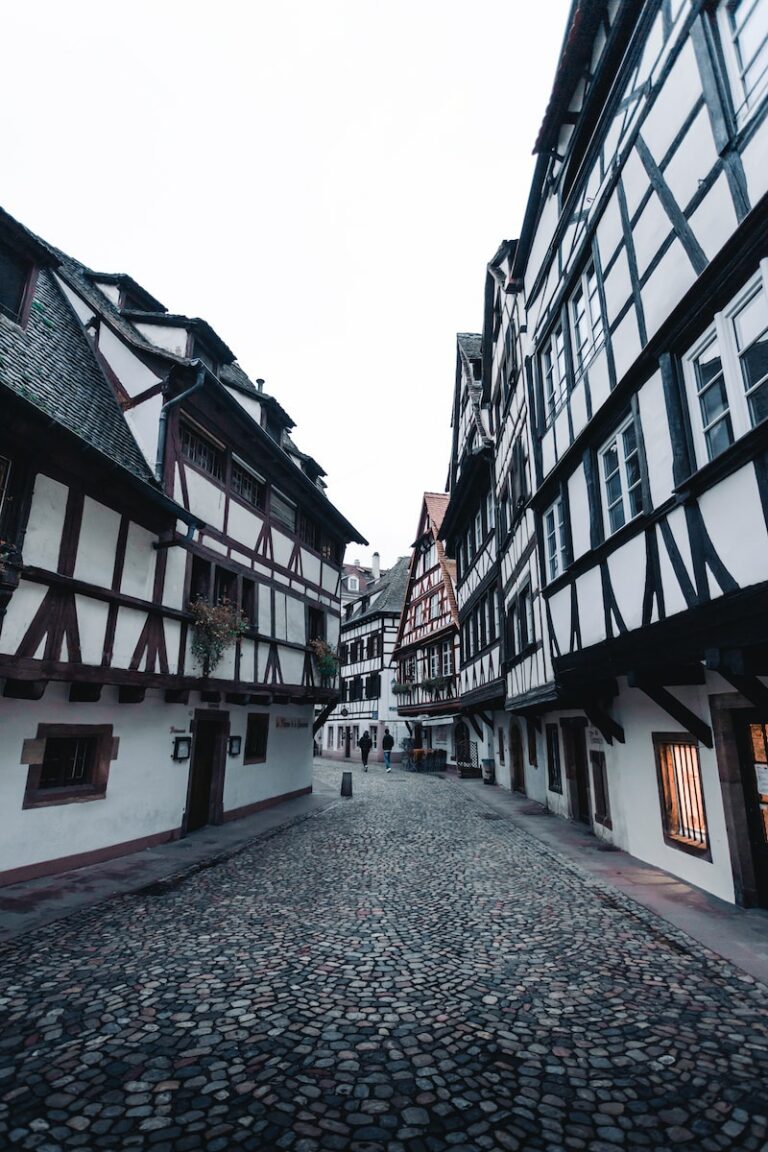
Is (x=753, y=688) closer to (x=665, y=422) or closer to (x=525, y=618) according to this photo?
(x=665, y=422)

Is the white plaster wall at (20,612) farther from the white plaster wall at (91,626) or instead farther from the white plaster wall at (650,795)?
the white plaster wall at (650,795)

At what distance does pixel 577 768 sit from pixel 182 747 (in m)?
7.77

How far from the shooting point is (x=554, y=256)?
10.1 meters

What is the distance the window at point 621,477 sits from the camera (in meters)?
7.11

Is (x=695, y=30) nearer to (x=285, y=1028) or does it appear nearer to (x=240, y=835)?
(x=285, y=1028)

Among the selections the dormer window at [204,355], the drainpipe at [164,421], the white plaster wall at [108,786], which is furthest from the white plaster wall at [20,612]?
the dormer window at [204,355]

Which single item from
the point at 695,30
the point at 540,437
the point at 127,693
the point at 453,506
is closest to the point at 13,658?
the point at 127,693

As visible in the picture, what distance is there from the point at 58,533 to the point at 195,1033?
6.05 metres

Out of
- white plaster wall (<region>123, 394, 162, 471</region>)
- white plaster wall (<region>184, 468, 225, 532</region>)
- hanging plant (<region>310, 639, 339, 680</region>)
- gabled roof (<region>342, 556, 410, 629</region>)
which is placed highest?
gabled roof (<region>342, 556, 410, 629</region>)

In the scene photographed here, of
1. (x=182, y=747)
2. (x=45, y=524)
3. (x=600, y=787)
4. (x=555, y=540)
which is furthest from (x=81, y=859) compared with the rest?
(x=555, y=540)

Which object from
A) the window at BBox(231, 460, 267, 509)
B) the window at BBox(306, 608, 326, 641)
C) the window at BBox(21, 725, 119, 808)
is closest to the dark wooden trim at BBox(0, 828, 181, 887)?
the window at BBox(21, 725, 119, 808)

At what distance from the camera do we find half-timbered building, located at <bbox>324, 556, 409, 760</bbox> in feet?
118

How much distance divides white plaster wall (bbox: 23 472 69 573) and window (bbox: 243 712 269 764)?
7.57m

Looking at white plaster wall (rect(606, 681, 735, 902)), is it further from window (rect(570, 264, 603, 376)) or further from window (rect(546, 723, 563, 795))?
window (rect(570, 264, 603, 376))
